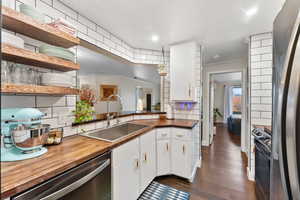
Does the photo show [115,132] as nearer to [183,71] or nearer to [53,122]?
[53,122]

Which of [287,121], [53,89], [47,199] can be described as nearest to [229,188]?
[287,121]

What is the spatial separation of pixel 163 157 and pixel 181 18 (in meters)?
1.95

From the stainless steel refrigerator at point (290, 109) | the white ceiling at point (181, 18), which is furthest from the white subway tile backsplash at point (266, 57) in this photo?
the stainless steel refrigerator at point (290, 109)

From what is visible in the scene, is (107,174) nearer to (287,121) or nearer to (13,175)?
(13,175)

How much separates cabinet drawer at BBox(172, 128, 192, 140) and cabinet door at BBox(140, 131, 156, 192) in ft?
1.13

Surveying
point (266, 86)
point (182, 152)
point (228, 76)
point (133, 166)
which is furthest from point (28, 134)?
point (228, 76)

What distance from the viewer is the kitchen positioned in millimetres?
619

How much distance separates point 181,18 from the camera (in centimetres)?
158

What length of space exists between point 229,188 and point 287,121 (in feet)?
6.24

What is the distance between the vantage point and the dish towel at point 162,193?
5.32 ft

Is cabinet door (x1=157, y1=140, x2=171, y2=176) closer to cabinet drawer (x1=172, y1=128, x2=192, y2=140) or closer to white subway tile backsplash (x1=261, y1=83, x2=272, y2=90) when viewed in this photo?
cabinet drawer (x1=172, y1=128, x2=192, y2=140)

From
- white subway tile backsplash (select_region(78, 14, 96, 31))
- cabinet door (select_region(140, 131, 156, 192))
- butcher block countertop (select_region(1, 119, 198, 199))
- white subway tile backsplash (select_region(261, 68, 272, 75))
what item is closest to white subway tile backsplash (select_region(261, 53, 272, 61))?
white subway tile backsplash (select_region(261, 68, 272, 75))

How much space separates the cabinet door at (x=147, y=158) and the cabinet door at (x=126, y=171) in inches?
4.4

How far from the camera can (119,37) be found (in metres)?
2.07
